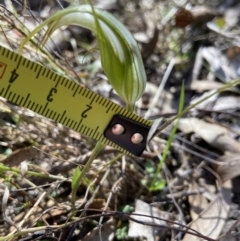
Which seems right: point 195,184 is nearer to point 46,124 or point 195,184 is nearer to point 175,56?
point 46,124

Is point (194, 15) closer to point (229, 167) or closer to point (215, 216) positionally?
point (229, 167)

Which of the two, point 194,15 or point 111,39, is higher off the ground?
point 194,15

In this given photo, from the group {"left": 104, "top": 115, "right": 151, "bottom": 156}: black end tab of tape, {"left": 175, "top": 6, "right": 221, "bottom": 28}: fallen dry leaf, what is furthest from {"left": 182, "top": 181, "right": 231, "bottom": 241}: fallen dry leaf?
{"left": 175, "top": 6, "right": 221, "bottom": 28}: fallen dry leaf

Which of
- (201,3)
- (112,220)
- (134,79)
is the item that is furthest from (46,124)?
(201,3)

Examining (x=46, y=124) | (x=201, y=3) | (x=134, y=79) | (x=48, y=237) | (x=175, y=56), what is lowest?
(x=48, y=237)

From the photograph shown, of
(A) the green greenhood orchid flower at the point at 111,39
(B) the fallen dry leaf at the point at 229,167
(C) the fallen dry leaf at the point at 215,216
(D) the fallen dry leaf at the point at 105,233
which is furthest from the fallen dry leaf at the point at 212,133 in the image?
(A) the green greenhood orchid flower at the point at 111,39

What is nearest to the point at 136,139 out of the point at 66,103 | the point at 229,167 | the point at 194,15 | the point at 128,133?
the point at 128,133

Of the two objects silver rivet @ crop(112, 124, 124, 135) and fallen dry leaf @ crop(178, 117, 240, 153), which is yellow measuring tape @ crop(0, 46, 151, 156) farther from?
fallen dry leaf @ crop(178, 117, 240, 153)

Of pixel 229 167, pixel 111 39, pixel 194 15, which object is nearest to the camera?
pixel 111 39
